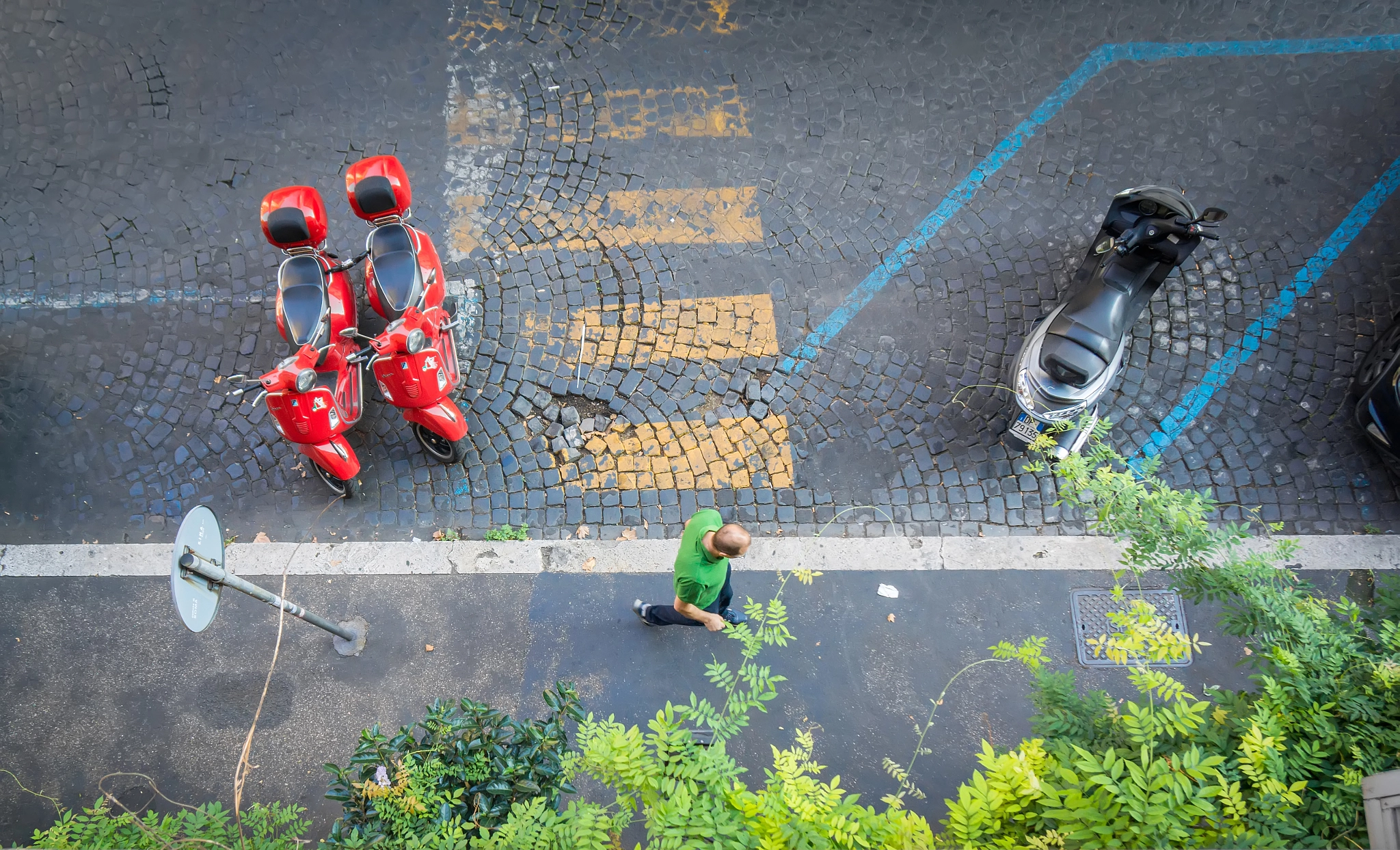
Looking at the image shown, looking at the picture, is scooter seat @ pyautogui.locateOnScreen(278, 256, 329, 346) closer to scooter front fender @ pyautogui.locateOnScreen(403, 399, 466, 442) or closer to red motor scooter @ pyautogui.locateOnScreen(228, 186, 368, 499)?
red motor scooter @ pyautogui.locateOnScreen(228, 186, 368, 499)

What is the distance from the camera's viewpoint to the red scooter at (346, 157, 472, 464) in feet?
18.3

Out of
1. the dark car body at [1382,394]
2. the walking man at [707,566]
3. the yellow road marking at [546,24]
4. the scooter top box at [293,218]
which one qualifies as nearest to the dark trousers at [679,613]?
the walking man at [707,566]

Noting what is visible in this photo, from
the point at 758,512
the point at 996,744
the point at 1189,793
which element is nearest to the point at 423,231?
the point at 758,512

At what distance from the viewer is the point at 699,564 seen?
4.89 metres

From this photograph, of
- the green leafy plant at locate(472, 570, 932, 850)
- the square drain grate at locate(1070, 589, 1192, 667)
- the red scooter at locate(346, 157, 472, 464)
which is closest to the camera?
the green leafy plant at locate(472, 570, 932, 850)

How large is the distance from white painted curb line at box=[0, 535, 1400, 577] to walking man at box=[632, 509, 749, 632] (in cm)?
78

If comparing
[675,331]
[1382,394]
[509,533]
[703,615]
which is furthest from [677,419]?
[1382,394]

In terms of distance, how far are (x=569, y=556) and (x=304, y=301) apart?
Answer: 2.75 meters

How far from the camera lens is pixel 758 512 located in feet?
20.4

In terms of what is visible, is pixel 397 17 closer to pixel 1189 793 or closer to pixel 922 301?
pixel 922 301

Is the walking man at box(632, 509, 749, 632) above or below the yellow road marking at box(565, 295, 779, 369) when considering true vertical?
below

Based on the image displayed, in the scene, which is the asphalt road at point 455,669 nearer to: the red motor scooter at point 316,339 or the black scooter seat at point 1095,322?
the red motor scooter at point 316,339

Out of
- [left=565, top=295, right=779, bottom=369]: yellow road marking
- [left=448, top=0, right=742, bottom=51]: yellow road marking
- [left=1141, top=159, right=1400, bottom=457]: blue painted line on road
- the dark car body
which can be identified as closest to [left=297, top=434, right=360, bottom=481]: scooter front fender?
[left=565, top=295, right=779, bottom=369]: yellow road marking

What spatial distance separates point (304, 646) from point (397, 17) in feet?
20.7
